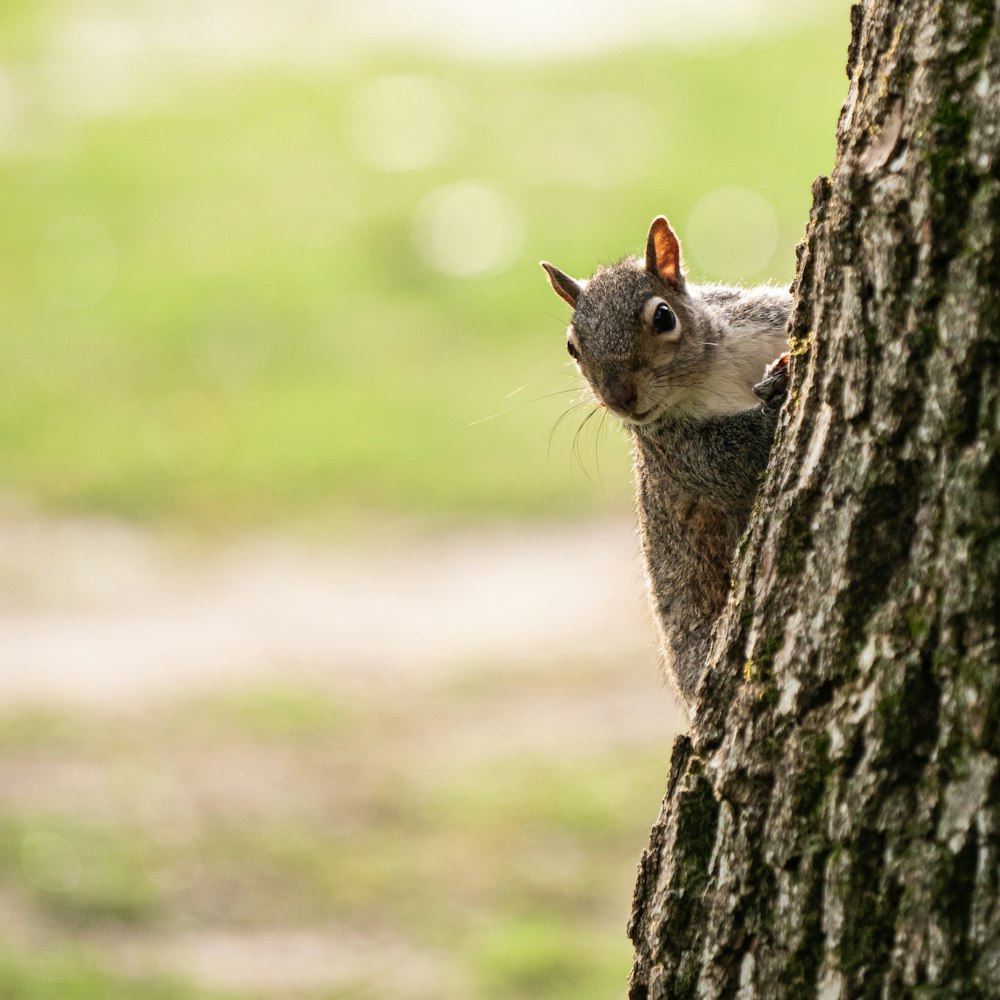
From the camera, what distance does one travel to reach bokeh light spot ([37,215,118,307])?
1498cm

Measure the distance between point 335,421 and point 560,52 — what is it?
8.55 metres

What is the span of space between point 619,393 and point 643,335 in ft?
0.54

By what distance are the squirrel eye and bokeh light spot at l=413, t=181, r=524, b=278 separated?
1085 centimetres

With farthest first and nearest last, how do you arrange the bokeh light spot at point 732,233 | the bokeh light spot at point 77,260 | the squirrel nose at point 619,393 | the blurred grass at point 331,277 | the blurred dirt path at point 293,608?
the bokeh light spot at point 77,260 → the bokeh light spot at point 732,233 → the blurred grass at point 331,277 → the blurred dirt path at point 293,608 → the squirrel nose at point 619,393

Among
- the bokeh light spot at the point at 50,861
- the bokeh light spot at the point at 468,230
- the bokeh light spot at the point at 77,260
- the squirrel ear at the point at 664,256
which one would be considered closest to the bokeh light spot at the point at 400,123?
the bokeh light spot at the point at 468,230

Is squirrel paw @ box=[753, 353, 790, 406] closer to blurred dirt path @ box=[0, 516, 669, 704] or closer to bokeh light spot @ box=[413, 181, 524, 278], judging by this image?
blurred dirt path @ box=[0, 516, 669, 704]

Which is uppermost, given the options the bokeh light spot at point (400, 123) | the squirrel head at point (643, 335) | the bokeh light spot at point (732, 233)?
the bokeh light spot at point (400, 123)

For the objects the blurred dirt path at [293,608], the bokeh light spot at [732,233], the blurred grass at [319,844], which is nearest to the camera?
the blurred grass at [319,844]

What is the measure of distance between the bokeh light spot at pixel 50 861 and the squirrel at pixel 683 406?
12.4 ft

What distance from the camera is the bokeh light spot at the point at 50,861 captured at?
22.4 ft

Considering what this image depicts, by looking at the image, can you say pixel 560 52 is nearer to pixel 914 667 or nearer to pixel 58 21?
pixel 58 21

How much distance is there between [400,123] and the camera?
1789 cm

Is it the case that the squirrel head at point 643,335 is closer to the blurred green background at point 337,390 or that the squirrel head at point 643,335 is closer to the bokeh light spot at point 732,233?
the blurred green background at point 337,390

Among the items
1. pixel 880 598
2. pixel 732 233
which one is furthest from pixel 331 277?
pixel 880 598
